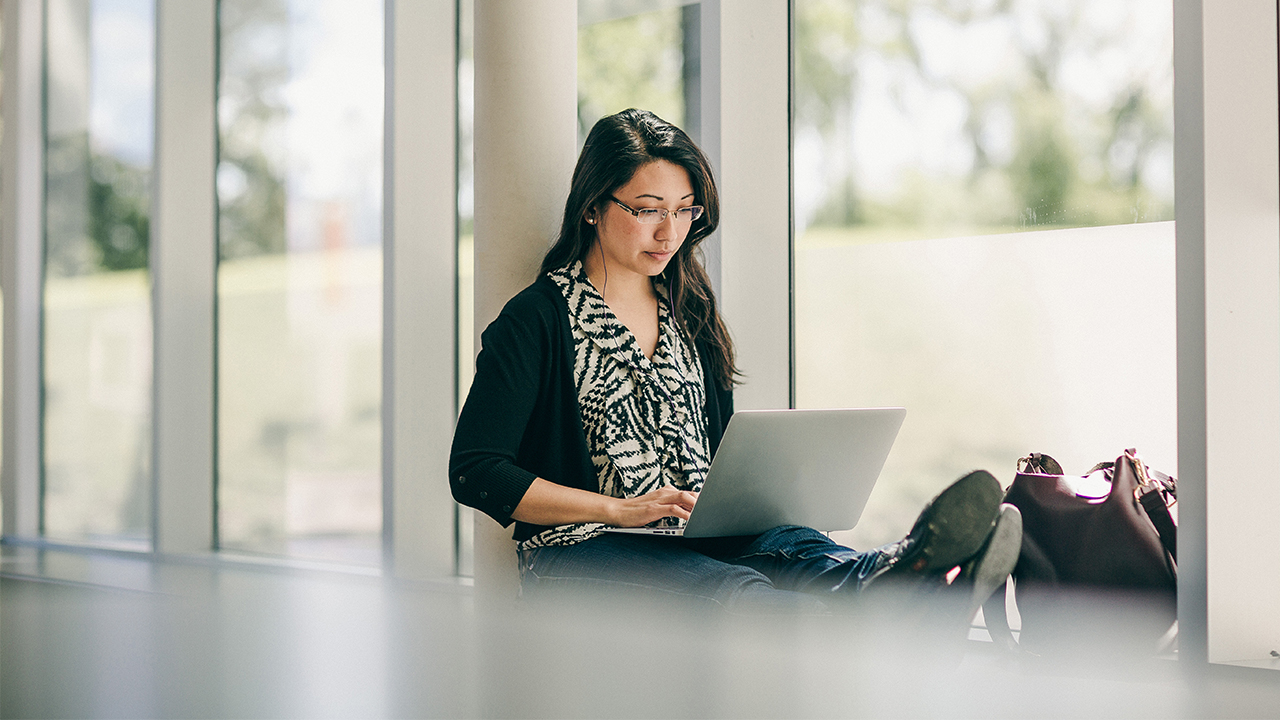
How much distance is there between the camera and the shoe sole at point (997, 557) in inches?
54.6

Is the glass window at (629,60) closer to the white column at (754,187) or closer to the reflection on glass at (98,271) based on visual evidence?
the white column at (754,187)

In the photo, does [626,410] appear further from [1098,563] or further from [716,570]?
[1098,563]

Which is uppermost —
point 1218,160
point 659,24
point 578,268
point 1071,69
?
point 659,24

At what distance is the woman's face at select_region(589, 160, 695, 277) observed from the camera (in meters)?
1.93

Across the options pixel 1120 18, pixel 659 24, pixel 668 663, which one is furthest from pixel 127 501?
pixel 1120 18

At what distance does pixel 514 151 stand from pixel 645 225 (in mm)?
520

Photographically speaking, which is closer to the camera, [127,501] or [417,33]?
[417,33]

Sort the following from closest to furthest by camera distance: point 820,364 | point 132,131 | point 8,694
Answer: point 8,694 → point 820,364 → point 132,131

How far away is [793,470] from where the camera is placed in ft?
5.69

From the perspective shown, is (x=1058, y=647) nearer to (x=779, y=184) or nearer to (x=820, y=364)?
(x=820, y=364)

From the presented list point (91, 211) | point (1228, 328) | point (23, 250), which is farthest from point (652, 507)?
point (23, 250)

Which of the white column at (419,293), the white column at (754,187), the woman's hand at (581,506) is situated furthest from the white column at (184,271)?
the woman's hand at (581,506)

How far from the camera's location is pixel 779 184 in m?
2.73

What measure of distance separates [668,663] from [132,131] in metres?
3.83
